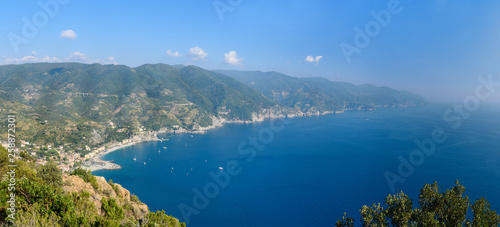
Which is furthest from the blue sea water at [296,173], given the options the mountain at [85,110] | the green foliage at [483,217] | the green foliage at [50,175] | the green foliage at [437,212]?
the green foliage at [483,217]

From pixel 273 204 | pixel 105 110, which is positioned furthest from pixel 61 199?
pixel 105 110

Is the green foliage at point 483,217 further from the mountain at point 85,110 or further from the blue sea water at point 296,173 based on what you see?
the mountain at point 85,110

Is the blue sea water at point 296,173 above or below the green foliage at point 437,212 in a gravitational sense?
below

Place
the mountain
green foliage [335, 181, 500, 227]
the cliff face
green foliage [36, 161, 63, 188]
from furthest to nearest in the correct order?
the mountain < the cliff face < green foliage [36, 161, 63, 188] < green foliage [335, 181, 500, 227]

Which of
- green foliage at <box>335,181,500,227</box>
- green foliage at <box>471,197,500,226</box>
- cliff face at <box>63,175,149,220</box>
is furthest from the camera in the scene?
cliff face at <box>63,175,149,220</box>

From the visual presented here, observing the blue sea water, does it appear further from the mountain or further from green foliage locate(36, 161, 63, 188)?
green foliage locate(36, 161, 63, 188)

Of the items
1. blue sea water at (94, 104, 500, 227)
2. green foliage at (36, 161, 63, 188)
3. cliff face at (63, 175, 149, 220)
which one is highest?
green foliage at (36, 161, 63, 188)

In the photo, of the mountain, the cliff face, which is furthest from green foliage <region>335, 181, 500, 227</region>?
the mountain
